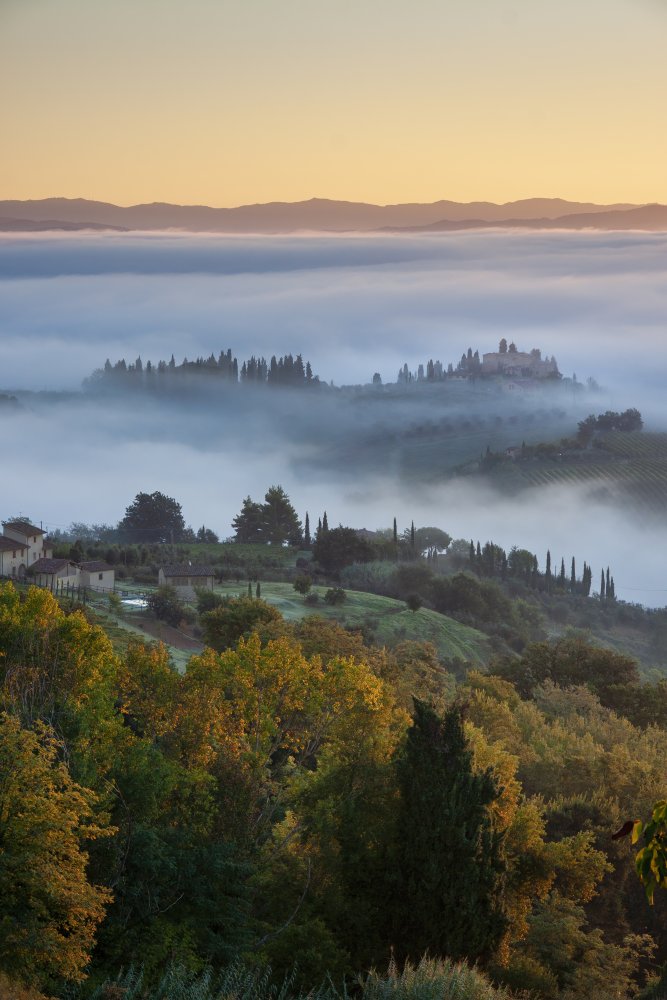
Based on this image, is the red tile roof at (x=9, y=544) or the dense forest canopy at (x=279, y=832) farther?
the red tile roof at (x=9, y=544)

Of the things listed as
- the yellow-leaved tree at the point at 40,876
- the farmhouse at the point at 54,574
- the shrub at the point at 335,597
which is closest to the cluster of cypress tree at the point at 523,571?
the shrub at the point at 335,597

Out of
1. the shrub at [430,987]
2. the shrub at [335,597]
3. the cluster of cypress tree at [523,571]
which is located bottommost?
the cluster of cypress tree at [523,571]

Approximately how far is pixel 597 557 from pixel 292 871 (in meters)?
162

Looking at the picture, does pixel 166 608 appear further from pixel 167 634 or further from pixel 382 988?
pixel 382 988

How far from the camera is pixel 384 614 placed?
67000 mm

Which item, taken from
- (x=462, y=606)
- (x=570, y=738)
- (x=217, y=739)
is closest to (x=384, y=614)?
(x=462, y=606)

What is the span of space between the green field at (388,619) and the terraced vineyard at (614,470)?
345ft

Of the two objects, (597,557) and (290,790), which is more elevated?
(290,790)

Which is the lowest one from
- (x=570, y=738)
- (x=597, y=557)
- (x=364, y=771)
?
(x=597, y=557)

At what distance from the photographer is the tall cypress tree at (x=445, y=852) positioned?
63.2 ft

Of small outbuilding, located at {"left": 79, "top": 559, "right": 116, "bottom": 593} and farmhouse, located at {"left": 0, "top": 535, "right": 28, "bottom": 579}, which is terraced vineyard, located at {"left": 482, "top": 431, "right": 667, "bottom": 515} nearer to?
small outbuilding, located at {"left": 79, "top": 559, "right": 116, "bottom": 593}

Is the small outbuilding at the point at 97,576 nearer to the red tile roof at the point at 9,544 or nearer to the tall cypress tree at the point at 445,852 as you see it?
the red tile roof at the point at 9,544

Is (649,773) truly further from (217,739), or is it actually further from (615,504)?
(615,504)

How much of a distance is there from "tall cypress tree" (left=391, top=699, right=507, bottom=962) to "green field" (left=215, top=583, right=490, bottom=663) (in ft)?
123
